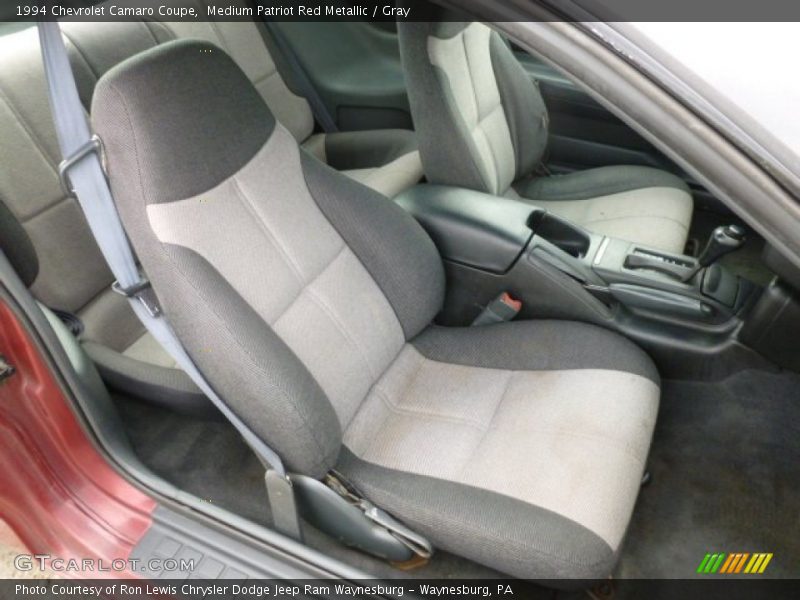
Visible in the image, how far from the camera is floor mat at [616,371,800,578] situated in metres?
1.32

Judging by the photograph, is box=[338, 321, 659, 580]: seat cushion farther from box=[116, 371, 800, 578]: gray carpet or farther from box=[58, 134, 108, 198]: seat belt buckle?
box=[58, 134, 108, 198]: seat belt buckle

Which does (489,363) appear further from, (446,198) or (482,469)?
(446,198)

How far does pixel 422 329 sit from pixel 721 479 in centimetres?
75

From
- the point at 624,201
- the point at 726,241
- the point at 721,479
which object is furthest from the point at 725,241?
the point at 624,201

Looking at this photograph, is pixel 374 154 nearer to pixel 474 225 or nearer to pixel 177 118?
pixel 474 225

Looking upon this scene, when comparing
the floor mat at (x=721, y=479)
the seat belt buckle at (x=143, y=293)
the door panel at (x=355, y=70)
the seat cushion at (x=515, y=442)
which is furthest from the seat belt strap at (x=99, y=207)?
the door panel at (x=355, y=70)

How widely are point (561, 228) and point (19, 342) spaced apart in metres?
1.25

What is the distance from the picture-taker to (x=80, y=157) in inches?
36.8

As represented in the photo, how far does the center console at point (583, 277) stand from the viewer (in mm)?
1429

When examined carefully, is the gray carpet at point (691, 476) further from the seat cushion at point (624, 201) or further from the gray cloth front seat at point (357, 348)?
the seat cushion at point (624, 201)

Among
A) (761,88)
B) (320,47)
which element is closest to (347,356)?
(761,88)

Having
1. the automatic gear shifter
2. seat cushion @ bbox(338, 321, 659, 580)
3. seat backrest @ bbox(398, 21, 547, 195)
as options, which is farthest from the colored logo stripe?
seat backrest @ bbox(398, 21, 547, 195)

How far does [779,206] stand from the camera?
2.10ft

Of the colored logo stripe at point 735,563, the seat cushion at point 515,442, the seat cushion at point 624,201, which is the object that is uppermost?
the seat cushion at point 624,201
